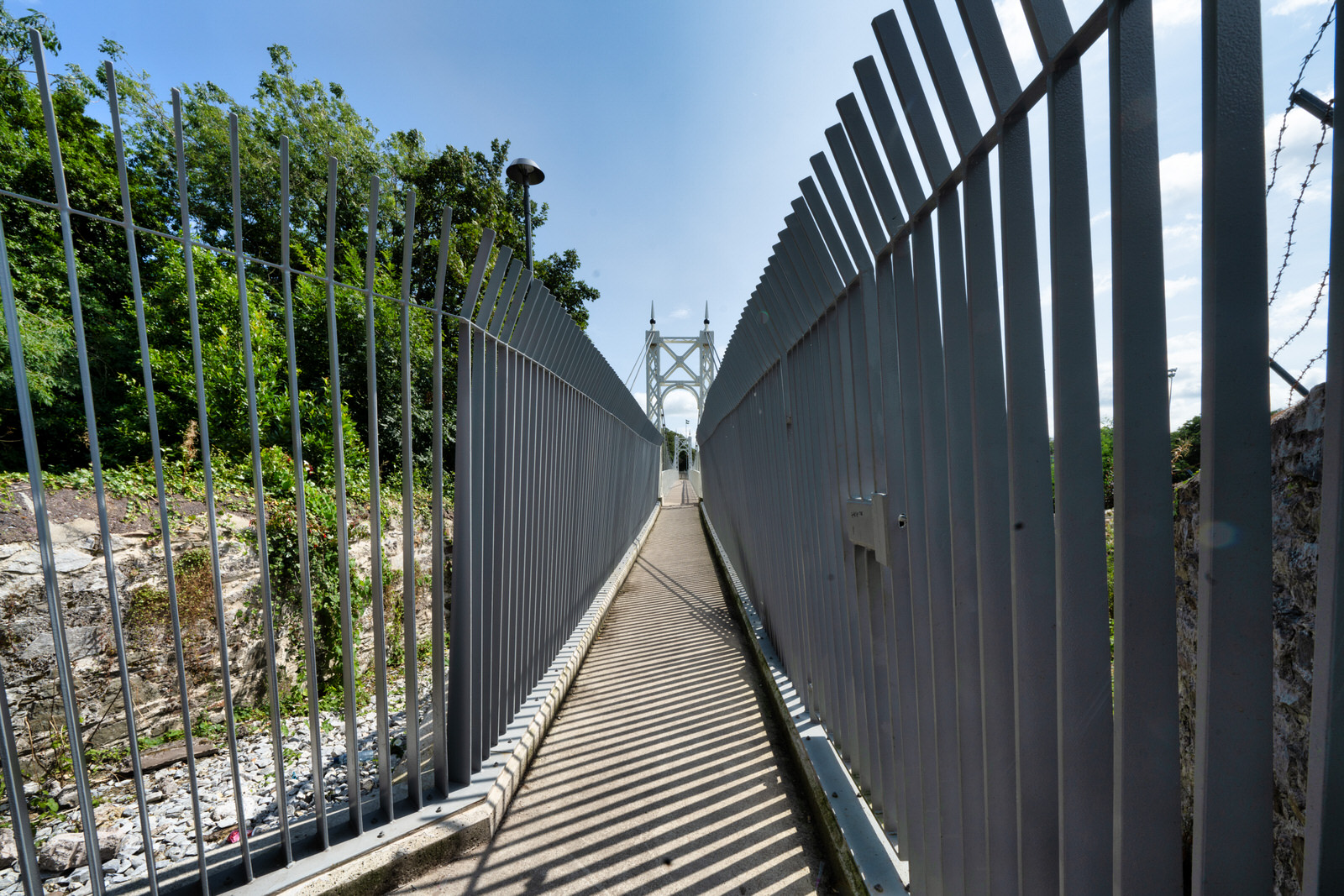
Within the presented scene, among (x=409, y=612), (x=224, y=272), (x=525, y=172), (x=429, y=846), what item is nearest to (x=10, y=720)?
(x=409, y=612)

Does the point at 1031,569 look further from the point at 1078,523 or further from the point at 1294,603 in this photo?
the point at 1294,603

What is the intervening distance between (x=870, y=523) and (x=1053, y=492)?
76 centimetres

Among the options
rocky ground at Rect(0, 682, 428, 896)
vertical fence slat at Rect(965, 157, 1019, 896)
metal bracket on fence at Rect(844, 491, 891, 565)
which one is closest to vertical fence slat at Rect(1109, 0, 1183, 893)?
vertical fence slat at Rect(965, 157, 1019, 896)

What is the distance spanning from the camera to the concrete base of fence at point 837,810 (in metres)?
1.72

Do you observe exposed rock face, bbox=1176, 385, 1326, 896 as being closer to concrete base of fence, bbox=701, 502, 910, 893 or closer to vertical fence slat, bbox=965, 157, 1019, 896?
vertical fence slat, bbox=965, 157, 1019, 896

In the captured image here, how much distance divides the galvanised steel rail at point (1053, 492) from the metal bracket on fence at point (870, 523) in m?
0.01

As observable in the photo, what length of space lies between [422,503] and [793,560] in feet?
18.8

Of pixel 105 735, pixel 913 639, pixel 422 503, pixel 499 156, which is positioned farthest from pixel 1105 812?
pixel 499 156

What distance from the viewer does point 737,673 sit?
3.90 metres

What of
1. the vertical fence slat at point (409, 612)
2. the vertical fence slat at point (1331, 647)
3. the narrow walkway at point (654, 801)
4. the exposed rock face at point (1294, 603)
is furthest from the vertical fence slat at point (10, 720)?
the exposed rock face at point (1294, 603)

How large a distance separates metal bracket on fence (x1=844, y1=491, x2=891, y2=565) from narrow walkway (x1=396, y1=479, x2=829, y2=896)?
49.2 inches

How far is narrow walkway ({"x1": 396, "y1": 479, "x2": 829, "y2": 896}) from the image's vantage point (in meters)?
1.98

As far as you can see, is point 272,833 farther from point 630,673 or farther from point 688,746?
point 630,673

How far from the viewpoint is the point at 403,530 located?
2.74 m
